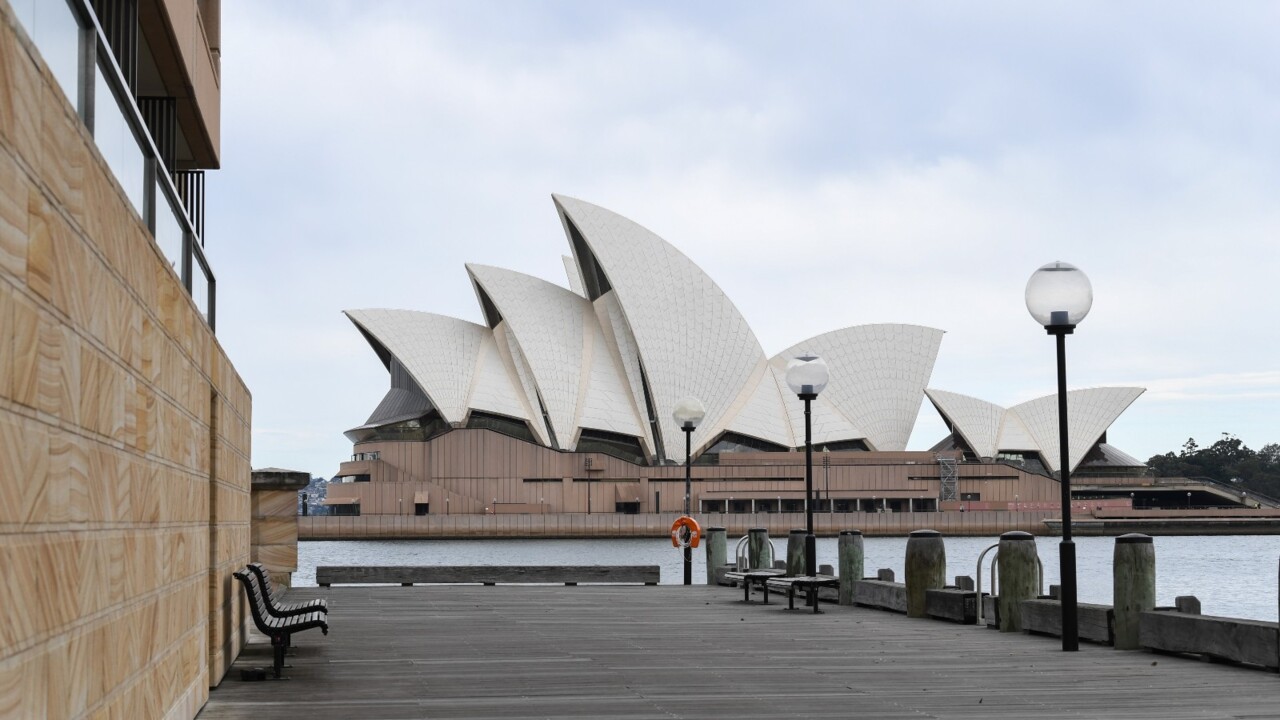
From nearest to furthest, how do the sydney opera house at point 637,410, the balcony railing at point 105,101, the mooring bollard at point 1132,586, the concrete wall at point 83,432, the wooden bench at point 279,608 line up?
the concrete wall at point 83,432, the balcony railing at point 105,101, the wooden bench at point 279,608, the mooring bollard at point 1132,586, the sydney opera house at point 637,410

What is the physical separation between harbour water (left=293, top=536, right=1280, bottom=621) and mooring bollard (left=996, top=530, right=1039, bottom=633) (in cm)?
1823

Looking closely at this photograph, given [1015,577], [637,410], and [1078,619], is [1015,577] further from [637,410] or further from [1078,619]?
[637,410]

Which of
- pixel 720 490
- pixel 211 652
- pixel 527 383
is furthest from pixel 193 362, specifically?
pixel 720 490

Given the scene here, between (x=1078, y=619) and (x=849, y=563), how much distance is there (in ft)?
16.1

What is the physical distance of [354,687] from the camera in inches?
355

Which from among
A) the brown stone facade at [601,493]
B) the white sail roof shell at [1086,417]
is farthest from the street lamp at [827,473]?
the white sail roof shell at [1086,417]

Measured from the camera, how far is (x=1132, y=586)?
11.2 meters

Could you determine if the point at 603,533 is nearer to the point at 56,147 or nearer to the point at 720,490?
the point at 720,490

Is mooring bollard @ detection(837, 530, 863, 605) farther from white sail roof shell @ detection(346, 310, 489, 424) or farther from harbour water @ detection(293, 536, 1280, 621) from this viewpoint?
white sail roof shell @ detection(346, 310, 489, 424)

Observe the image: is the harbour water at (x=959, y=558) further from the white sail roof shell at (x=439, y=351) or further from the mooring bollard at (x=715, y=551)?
the mooring bollard at (x=715, y=551)

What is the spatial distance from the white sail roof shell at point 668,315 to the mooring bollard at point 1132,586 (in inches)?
2324

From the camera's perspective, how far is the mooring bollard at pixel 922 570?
49.0ft

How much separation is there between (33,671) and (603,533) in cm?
7783

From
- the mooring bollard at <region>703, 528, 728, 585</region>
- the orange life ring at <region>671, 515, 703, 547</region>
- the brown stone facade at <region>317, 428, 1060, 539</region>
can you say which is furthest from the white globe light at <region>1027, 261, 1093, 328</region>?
the brown stone facade at <region>317, 428, 1060, 539</region>
